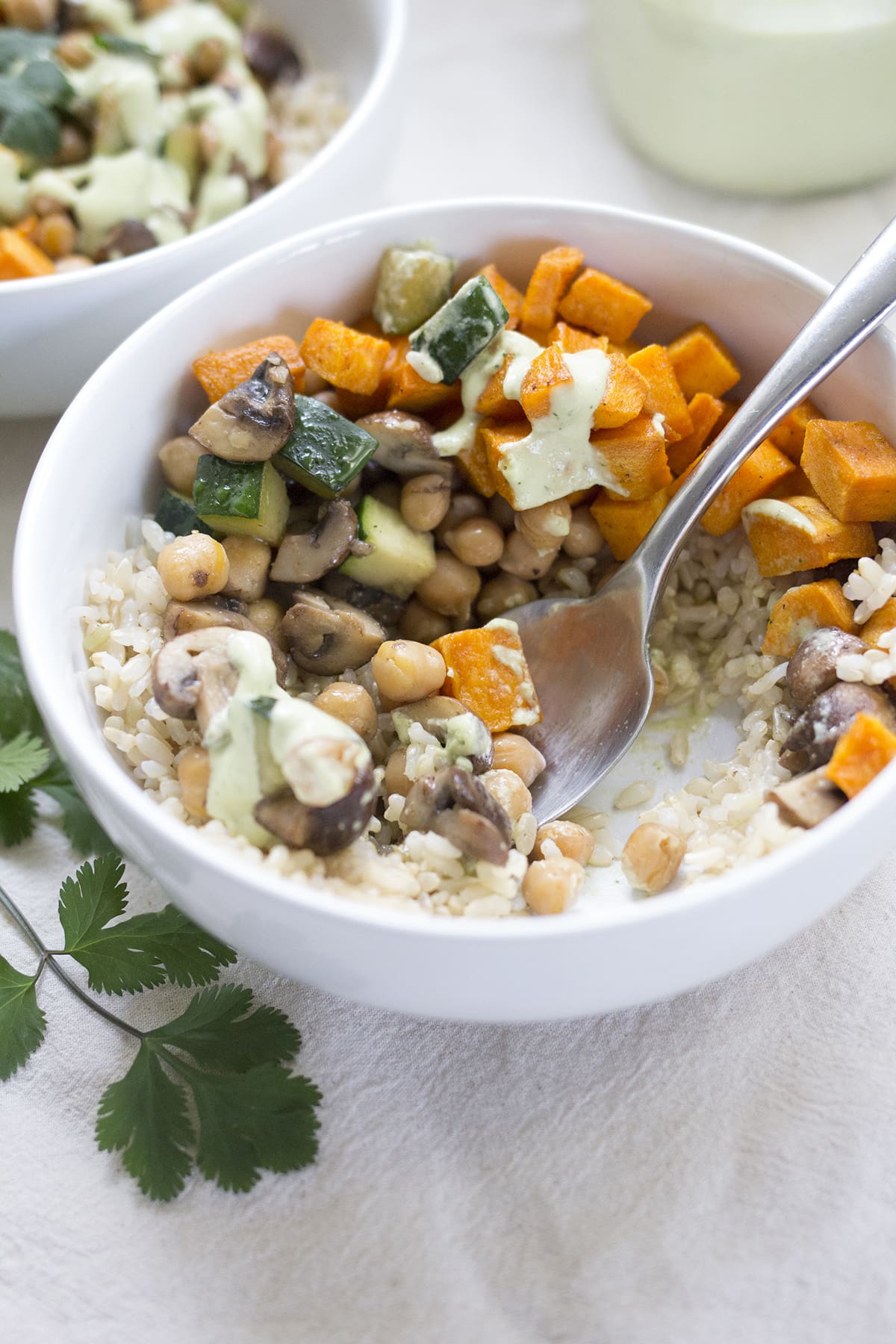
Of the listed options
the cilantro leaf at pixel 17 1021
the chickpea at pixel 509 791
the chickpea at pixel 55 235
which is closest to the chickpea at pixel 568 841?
the chickpea at pixel 509 791

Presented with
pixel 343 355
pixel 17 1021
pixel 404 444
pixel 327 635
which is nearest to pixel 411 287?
pixel 343 355

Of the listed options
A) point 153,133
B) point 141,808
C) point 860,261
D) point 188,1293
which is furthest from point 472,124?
point 188,1293

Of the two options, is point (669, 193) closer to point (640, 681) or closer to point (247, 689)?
point (640, 681)

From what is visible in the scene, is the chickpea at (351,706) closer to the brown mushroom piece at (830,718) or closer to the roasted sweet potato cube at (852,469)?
the brown mushroom piece at (830,718)

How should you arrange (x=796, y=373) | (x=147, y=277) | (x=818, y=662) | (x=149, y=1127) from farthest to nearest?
(x=147, y=277), (x=796, y=373), (x=818, y=662), (x=149, y=1127)

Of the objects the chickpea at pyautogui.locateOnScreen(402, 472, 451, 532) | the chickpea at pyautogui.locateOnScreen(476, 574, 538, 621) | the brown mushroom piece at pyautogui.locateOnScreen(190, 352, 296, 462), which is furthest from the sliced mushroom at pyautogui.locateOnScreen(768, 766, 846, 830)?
the brown mushroom piece at pyautogui.locateOnScreen(190, 352, 296, 462)

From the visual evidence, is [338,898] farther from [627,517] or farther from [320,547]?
[627,517]

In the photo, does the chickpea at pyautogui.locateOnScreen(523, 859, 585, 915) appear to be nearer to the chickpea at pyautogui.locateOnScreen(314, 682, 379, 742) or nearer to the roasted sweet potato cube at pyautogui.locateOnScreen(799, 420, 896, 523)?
the chickpea at pyautogui.locateOnScreen(314, 682, 379, 742)
